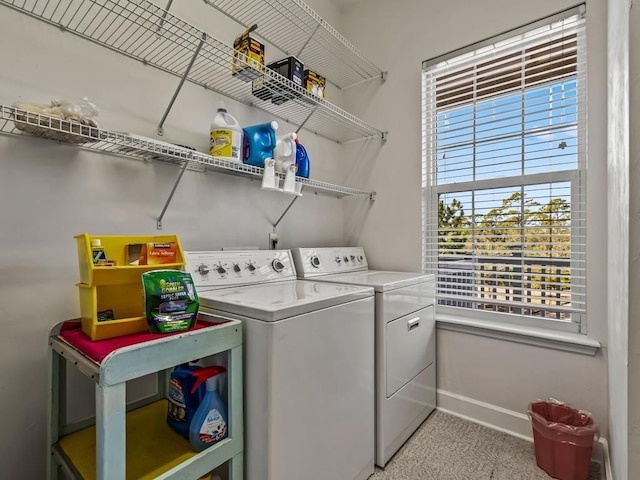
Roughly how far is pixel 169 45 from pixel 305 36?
3.29 feet

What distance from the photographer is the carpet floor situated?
1544mm

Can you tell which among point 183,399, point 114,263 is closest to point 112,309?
point 114,263

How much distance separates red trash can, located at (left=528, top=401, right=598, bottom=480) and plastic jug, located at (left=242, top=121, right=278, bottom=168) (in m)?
1.88

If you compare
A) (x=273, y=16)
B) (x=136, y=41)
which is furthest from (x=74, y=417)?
(x=273, y=16)

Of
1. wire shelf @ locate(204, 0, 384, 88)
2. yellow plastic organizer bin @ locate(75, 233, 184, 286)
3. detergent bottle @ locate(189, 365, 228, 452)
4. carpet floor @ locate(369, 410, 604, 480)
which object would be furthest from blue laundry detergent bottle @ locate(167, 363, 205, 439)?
wire shelf @ locate(204, 0, 384, 88)

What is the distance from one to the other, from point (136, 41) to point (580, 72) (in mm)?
2226

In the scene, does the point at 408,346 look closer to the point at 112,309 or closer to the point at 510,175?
the point at 510,175

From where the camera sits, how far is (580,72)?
1754mm

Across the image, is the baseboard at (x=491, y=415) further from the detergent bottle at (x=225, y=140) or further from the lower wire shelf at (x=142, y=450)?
the detergent bottle at (x=225, y=140)

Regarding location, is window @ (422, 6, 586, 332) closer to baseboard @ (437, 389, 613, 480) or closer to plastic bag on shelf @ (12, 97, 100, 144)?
baseboard @ (437, 389, 613, 480)

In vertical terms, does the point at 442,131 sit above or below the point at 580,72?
below

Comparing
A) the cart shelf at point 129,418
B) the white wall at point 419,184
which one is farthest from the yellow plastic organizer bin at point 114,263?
the white wall at point 419,184

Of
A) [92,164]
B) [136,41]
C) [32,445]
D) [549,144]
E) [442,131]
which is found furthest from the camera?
[442,131]

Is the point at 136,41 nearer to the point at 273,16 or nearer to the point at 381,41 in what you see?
the point at 273,16
